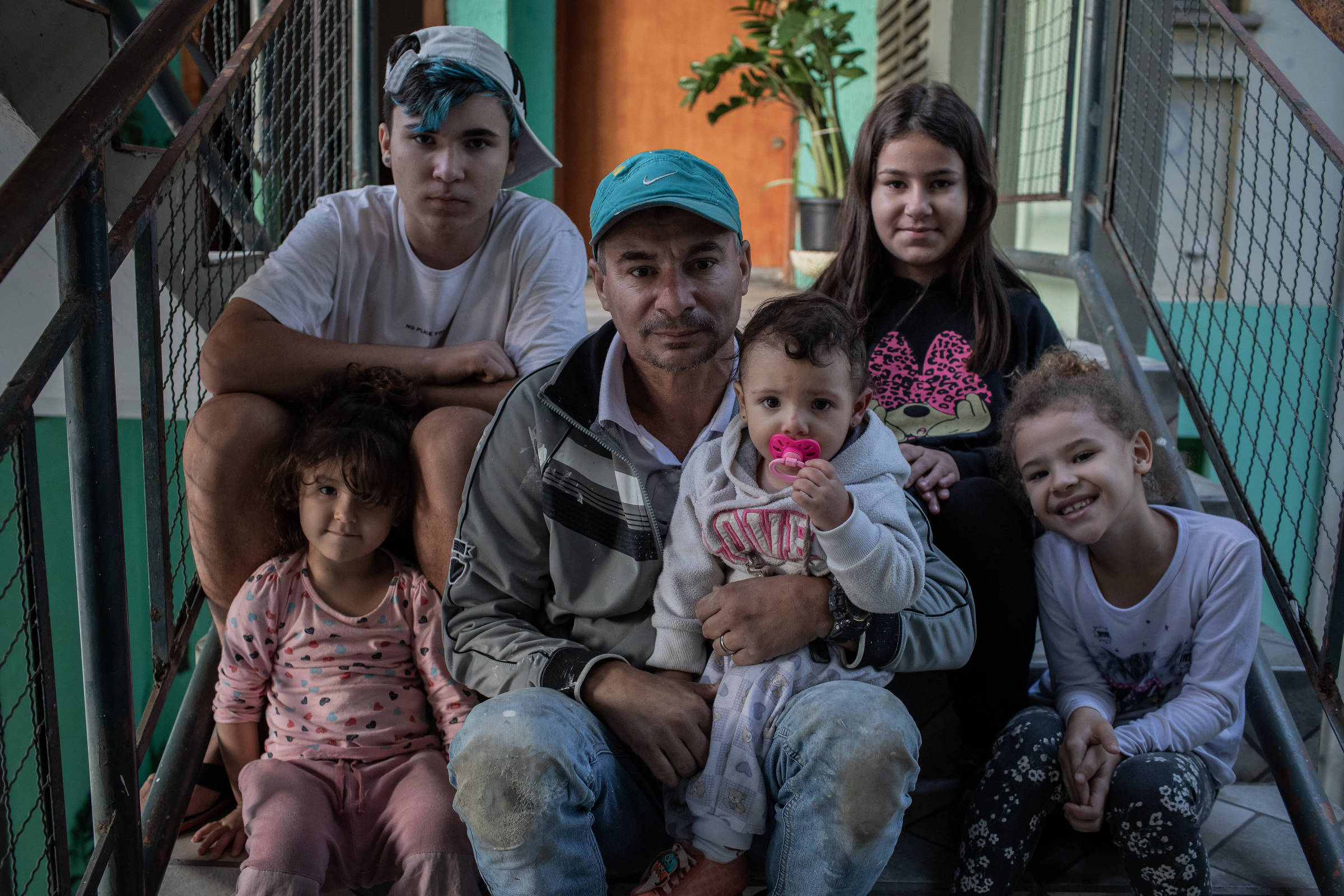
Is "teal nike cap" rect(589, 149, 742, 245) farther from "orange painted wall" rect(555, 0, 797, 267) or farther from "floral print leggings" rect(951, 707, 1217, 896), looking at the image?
"orange painted wall" rect(555, 0, 797, 267)

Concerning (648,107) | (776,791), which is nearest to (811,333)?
(776,791)

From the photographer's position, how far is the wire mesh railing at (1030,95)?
3.69 m

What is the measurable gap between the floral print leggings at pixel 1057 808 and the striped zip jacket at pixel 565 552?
0.61 feet

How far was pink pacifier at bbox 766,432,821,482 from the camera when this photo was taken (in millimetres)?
1350

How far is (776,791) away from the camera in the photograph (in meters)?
1.34

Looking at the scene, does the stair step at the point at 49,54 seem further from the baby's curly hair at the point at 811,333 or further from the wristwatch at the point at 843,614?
the wristwatch at the point at 843,614

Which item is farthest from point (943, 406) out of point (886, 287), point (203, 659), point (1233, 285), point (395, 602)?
point (1233, 285)

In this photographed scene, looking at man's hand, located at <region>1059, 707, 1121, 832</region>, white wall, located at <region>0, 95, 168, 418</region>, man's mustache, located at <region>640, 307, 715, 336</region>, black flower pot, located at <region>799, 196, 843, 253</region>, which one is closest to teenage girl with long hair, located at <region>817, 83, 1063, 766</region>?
man's hand, located at <region>1059, 707, 1121, 832</region>

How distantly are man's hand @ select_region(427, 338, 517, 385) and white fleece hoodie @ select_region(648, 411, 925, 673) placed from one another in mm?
516

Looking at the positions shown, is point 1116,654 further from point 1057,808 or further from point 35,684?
point 35,684

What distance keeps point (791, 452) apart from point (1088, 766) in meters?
0.66

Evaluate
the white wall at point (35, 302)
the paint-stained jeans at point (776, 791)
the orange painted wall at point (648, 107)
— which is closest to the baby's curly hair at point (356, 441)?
the paint-stained jeans at point (776, 791)

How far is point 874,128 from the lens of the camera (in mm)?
A: 2082

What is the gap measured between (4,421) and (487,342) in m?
0.90
